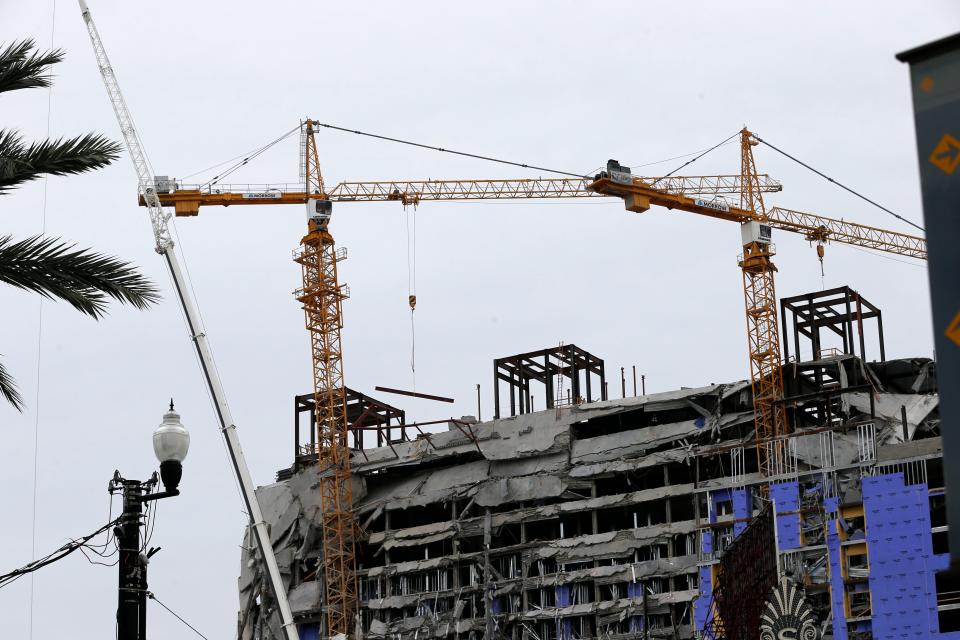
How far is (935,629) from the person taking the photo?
275 feet

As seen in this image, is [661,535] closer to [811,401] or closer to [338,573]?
[811,401]

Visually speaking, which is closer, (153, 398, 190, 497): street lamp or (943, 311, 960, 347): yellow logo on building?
(943, 311, 960, 347): yellow logo on building

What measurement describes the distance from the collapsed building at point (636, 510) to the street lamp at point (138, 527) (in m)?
69.0

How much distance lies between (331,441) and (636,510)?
901 inches

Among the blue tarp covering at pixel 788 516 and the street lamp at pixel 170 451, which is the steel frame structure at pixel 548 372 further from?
the street lamp at pixel 170 451

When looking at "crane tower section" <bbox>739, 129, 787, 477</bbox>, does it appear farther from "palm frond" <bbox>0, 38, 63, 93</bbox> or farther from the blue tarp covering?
"palm frond" <bbox>0, 38, 63, 93</bbox>

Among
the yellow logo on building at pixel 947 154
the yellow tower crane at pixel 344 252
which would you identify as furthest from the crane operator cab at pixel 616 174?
the yellow logo on building at pixel 947 154

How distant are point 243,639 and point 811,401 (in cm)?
4442

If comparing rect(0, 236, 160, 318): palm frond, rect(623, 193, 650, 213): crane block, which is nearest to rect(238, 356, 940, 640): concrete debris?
rect(623, 193, 650, 213): crane block

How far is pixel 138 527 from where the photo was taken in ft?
65.3

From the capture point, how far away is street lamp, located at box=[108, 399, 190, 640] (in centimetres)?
1944

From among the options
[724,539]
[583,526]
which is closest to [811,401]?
[724,539]

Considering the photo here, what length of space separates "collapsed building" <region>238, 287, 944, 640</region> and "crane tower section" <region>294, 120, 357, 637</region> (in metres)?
1.55

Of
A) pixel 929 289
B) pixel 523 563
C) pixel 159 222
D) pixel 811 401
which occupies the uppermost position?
pixel 159 222
